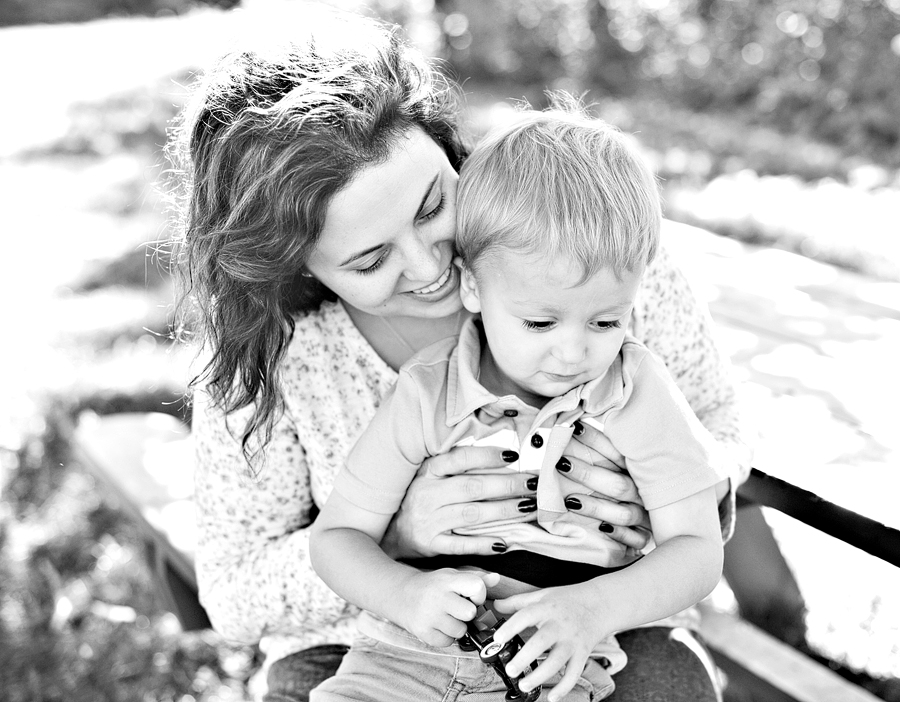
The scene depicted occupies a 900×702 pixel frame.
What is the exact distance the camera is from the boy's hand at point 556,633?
149cm

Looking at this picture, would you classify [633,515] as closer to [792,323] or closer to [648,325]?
[648,325]

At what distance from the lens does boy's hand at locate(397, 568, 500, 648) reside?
5.09ft

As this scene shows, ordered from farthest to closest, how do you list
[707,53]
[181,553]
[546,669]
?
[707,53], [181,553], [546,669]

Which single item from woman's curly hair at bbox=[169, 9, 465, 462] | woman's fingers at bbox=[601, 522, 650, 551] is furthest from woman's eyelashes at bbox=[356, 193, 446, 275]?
woman's fingers at bbox=[601, 522, 650, 551]

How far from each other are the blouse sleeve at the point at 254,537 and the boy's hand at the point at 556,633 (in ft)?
1.65

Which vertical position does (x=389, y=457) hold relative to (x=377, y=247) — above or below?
below

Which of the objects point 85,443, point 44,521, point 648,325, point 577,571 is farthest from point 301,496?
point 44,521

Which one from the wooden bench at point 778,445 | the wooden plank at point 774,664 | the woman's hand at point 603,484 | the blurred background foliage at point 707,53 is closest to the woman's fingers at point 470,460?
the woman's hand at point 603,484

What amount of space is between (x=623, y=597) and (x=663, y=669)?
0.36 m

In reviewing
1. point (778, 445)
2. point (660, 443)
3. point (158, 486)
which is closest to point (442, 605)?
point (660, 443)

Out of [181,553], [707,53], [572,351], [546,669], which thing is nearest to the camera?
[546,669]

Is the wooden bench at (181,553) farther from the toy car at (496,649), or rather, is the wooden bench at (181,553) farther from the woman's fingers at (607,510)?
the toy car at (496,649)

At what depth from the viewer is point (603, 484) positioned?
1.67 m

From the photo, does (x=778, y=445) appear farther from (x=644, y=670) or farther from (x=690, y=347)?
(x=644, y=670)
